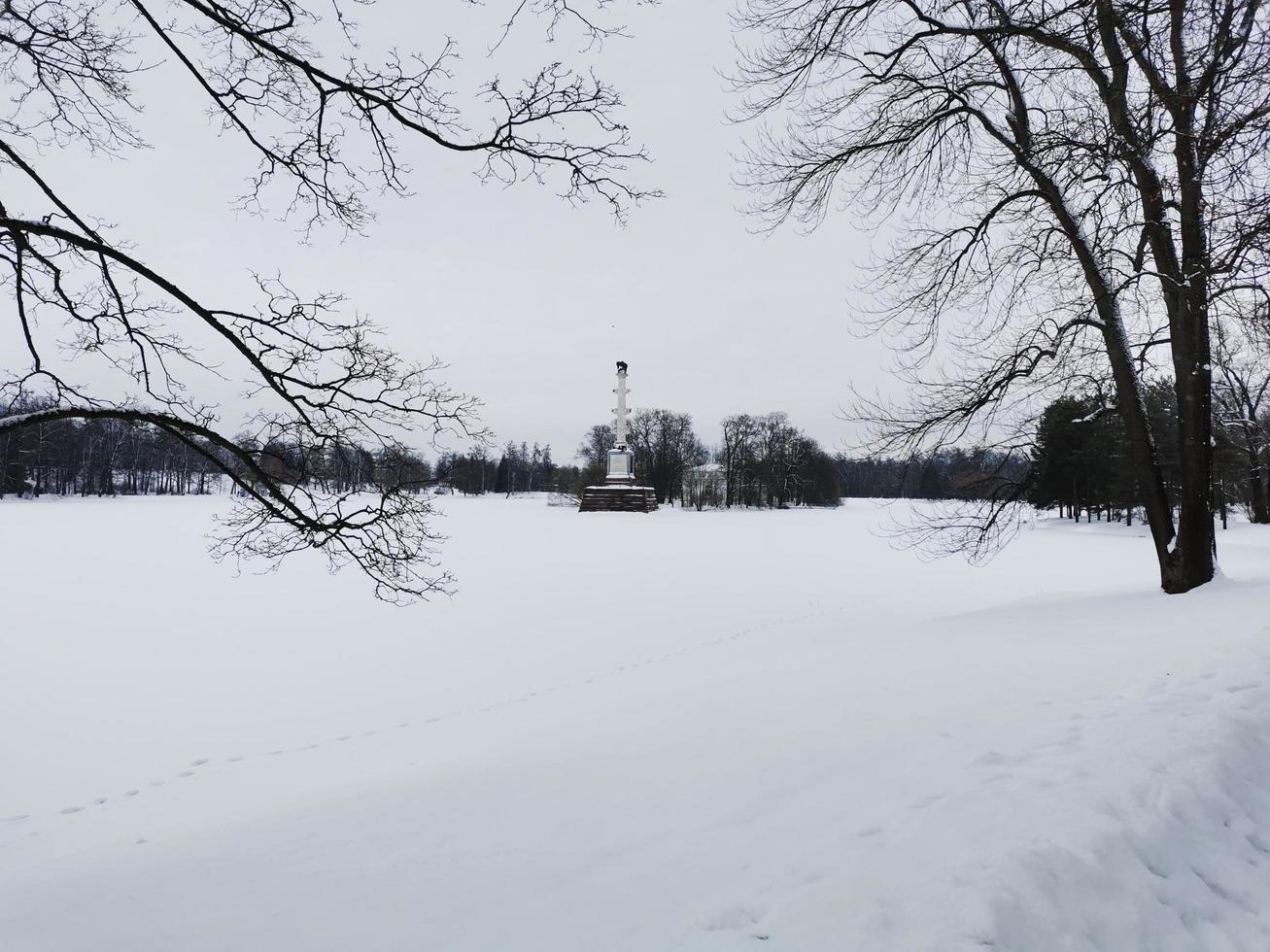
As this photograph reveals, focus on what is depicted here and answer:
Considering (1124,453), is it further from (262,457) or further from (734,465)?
(734,465)

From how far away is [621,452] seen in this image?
157 ft

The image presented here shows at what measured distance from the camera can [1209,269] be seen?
15.1ft

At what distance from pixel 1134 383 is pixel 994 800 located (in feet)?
27.7

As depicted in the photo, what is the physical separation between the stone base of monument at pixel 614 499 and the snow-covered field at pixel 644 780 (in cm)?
3478

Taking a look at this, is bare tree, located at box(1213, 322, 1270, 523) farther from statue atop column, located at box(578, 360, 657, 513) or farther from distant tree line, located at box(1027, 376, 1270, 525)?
statue atop column, located at box(578, 360, 657, 513)

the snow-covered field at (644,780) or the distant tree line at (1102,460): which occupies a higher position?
the distant tree line at (1102,460)

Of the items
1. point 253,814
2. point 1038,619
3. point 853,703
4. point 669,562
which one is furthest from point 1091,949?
point 669,562

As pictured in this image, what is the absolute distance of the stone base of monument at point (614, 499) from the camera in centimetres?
4594

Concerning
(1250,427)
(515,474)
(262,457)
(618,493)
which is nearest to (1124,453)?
(1250,427)

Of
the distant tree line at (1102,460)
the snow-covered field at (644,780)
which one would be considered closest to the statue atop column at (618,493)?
the distant tree line at (1102,460)

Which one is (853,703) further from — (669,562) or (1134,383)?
(669,562)

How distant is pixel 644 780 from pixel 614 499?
139 feet

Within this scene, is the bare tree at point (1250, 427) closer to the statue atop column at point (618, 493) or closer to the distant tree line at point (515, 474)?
the statue atop column at point (618, 493)

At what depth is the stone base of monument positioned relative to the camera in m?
45.9
